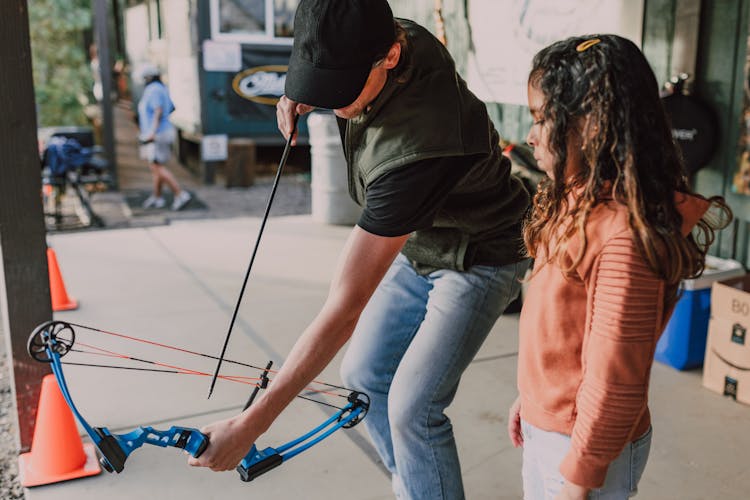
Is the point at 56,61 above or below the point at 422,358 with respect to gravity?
above

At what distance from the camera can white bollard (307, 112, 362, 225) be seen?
753 centimetres

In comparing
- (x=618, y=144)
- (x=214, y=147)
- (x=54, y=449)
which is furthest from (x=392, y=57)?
(x=214, y=147)

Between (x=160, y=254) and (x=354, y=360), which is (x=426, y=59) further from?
(x=160, y=254)

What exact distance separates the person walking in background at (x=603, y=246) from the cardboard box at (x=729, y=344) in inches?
88.3

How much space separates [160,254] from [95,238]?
0.93 m

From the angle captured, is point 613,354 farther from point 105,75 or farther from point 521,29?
point 105,75

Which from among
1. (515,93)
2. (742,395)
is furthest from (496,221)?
(515,93)

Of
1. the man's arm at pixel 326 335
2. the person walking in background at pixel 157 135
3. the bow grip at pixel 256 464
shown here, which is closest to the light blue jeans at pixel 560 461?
the man's arm at pixel 326 335

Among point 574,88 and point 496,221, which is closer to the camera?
point 574,88

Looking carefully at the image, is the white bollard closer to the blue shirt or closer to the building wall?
the blue shirt

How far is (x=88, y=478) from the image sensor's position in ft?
9.71

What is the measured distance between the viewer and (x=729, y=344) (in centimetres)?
364

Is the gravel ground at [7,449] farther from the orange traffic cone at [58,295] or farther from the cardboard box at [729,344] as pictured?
the cardboard box at [729,344]

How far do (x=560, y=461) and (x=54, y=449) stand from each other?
2113 millimetres
